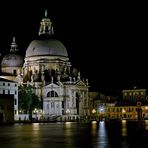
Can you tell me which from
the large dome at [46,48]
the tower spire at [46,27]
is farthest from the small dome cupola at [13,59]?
the tower spire at [46,27]

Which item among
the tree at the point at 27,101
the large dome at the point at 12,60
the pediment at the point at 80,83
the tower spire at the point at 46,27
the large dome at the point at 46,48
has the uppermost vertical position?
the tower spire at the point at 46,27

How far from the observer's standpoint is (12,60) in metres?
171

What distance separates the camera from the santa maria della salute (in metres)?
154

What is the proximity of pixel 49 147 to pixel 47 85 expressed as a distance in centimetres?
11806

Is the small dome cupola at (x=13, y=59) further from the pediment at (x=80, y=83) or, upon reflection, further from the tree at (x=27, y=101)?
the tree at (x=27, y=101)

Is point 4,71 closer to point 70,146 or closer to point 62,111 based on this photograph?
point 62,111

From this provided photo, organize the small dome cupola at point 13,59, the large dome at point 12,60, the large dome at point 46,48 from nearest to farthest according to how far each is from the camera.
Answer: the large dome at point 46,48 < the large dome at point 12,60 < the small dome cupola at point 13,59

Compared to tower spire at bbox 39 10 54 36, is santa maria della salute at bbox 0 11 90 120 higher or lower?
lower

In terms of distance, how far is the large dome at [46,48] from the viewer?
162 meters

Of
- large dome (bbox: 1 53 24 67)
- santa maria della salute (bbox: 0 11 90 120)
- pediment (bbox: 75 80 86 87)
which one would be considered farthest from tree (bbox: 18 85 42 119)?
large dome (bbox: 1 53 24 67)

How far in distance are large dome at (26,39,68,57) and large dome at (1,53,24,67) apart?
7481mm

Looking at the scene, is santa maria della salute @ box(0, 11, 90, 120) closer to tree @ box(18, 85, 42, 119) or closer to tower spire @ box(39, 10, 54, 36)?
tower spire @ box(39, 10, 54, 36)

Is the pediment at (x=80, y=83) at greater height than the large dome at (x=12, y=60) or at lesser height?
lesser

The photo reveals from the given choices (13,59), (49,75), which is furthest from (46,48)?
(13,59)
